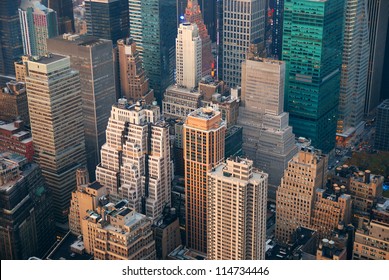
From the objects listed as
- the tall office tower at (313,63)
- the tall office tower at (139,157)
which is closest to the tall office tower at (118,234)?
the tall office tower at (139,157)

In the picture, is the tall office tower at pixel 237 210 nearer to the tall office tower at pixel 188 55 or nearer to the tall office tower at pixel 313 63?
the tall office tower at pixel 313 63

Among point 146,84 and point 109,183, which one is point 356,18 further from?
point 109,183

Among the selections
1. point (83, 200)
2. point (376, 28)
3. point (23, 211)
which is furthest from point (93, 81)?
point (376, 28)

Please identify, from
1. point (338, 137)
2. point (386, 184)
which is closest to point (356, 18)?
point (338, 137)

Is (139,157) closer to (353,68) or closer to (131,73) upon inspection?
(131,73)

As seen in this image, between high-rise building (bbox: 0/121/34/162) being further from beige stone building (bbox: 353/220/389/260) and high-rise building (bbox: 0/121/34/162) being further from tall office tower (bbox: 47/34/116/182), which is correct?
beige stone building (bbox: 353/220/389/260)

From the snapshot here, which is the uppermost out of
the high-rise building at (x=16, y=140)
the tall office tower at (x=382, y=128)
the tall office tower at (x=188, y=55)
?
the tall office tower at (x=188, y=55)

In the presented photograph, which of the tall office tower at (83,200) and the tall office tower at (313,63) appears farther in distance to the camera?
the tall office tower at (313,63)
